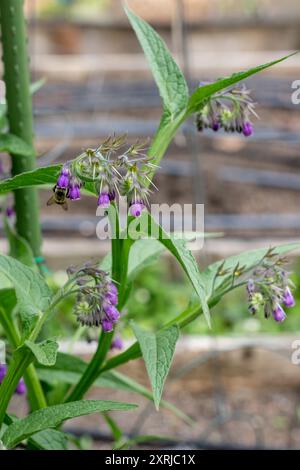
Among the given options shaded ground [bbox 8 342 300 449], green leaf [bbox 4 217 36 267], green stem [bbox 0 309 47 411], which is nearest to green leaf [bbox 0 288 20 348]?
green stem [bbox 0 309 47 411]

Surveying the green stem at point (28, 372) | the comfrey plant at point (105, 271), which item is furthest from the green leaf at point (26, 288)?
the green stem at point (28, 372)

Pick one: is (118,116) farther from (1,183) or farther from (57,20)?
(1,183)

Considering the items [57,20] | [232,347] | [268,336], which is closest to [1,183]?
[232,347]

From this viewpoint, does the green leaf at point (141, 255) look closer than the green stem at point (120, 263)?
No

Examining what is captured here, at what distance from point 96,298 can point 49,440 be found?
16 cm

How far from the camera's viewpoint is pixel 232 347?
87.6 inches

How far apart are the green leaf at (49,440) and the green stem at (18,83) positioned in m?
0.34

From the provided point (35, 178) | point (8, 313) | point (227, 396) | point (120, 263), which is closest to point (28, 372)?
point (8, 313)

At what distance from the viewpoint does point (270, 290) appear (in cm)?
81

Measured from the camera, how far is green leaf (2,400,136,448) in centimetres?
70

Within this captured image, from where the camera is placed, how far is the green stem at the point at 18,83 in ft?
3.37

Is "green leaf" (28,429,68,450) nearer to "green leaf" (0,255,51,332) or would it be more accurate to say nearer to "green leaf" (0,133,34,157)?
"green leaf" (0,255,51,332)

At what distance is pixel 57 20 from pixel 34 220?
531cm

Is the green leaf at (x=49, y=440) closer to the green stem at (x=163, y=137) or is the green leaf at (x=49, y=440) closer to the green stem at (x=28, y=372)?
the green stem at (x=28, y=372)
